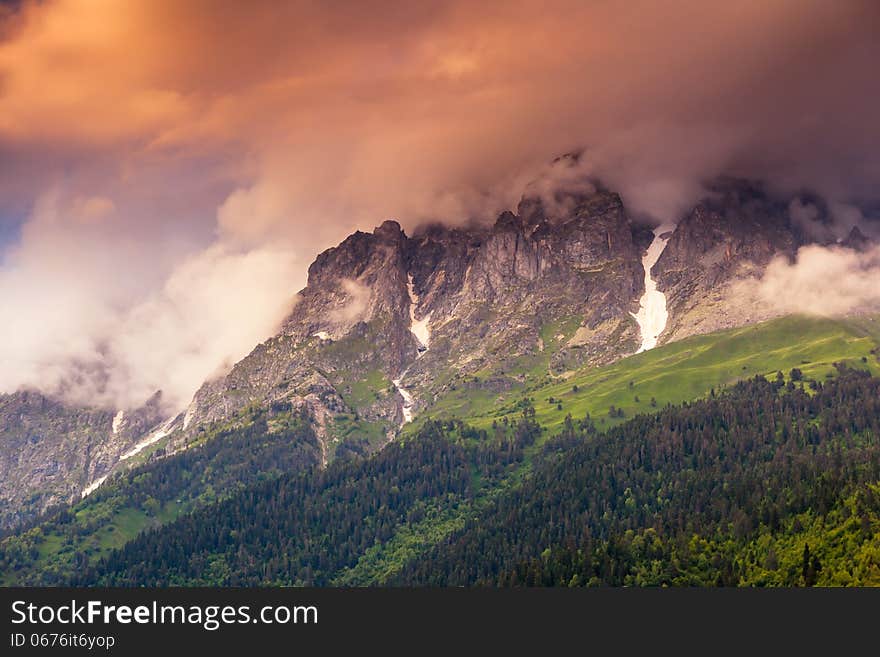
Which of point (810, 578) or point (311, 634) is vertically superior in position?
point (810, 578)

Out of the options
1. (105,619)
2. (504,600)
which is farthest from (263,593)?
(504,600)

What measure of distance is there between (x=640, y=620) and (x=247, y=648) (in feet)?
127

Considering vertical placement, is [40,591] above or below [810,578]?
below

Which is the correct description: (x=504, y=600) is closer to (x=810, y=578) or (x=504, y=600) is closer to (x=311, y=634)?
(x=311, y=634)

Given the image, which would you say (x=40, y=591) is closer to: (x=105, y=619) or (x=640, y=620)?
(x=105, y=619)

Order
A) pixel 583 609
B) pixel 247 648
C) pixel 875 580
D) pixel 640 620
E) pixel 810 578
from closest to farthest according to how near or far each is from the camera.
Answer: pixel 247 648
pixel 640 620
pixel 583 609
pixel 875 580
pixel 810 578

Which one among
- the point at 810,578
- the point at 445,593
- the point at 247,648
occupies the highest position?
the point at 810,578

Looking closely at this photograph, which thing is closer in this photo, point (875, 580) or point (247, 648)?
point (247, 648)

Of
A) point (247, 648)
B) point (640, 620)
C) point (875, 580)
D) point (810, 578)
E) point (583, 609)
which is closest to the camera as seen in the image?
point (247, 648)

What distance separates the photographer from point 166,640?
84375 mm

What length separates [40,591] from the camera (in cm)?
8881

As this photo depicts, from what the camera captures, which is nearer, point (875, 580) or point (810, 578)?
point (875, 580)

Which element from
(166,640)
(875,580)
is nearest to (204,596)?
Answer: (166,640)

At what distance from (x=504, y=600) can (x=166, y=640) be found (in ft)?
118
